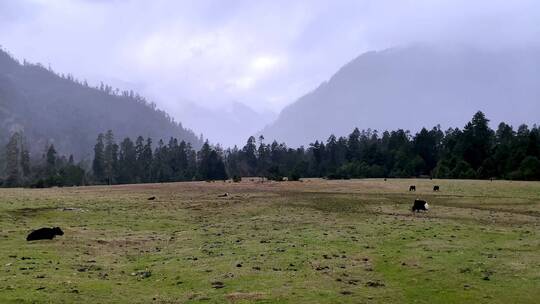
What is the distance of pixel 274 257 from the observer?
26.3 meters

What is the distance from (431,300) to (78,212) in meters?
39.3

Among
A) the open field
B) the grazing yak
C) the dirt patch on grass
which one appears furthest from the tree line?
the dirt patch on grass

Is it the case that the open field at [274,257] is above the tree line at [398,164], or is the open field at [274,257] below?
below

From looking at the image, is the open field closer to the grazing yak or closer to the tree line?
the grazing yak

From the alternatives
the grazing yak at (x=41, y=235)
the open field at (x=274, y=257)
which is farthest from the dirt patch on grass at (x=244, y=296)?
the grazing yak at (x=41, y=235)

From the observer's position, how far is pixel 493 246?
28734 mm

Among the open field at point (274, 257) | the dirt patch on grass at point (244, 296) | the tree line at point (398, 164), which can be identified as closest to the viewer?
the dirt patch on grass at point (244, 296)

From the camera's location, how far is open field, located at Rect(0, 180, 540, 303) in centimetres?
1947

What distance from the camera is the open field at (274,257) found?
63.9 ft

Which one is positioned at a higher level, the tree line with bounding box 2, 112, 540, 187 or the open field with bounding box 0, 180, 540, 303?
the tree line with bounding box 2, 112, 540, 187

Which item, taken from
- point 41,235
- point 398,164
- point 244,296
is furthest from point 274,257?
point 398,164

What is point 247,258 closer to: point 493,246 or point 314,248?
point 314,248

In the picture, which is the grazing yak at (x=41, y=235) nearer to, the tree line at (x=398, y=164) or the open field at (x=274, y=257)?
the open field at (x=274, y=257)


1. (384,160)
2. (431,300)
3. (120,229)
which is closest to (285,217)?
(120,229)
